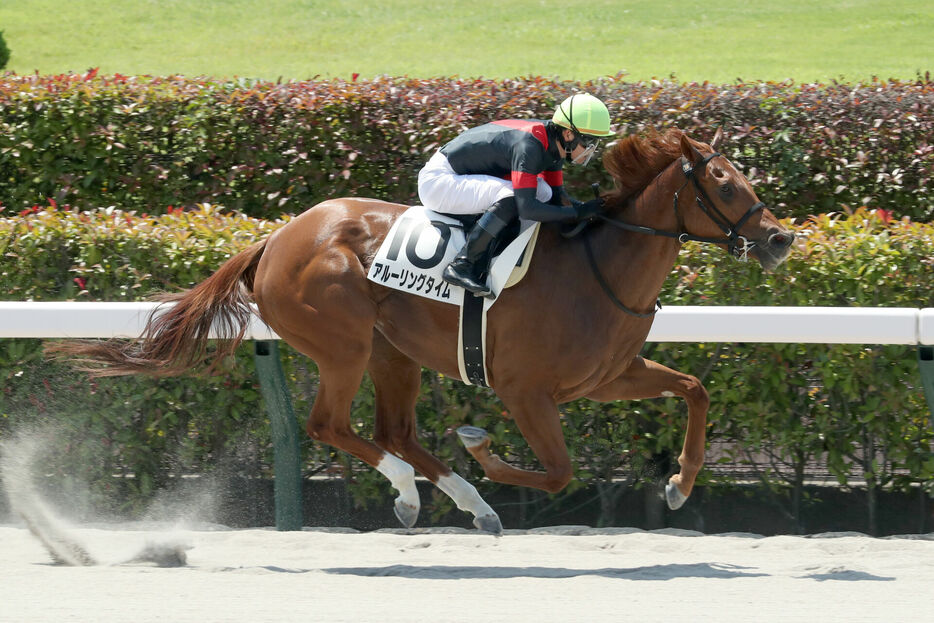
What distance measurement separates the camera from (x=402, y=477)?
191 inches

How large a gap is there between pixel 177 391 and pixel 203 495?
539 mm

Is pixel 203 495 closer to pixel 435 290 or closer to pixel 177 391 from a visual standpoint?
pixel 177 391

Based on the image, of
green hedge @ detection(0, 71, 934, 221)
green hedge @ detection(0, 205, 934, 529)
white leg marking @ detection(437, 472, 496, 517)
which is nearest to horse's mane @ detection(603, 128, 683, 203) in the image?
green hedge @ detection(0, 205, 934, 529)

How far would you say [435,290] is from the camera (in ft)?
15.6

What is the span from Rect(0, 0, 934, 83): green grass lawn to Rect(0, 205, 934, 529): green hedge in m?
10.0

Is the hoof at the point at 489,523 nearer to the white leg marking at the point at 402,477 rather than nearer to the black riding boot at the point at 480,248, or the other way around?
the white leg marking at the point at 402,477

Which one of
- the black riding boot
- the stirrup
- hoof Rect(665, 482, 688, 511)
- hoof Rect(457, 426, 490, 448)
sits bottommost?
hoof Rect(665, 482, 688, 511)

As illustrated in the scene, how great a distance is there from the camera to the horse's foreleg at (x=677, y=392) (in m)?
4.89

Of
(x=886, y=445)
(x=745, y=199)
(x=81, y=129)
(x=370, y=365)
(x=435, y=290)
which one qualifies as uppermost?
(x=81, y=129)

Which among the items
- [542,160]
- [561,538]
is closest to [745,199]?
[542,160]

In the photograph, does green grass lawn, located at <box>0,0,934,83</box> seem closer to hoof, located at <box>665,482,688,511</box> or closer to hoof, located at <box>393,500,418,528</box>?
hoof, located at <box>665,482,688,511</box>

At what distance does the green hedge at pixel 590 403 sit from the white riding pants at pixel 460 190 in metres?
1.14

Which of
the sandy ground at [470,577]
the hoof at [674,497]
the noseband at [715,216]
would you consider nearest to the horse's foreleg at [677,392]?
the hoof at [674,497]

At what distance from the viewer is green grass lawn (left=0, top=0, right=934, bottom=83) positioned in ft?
53.9
